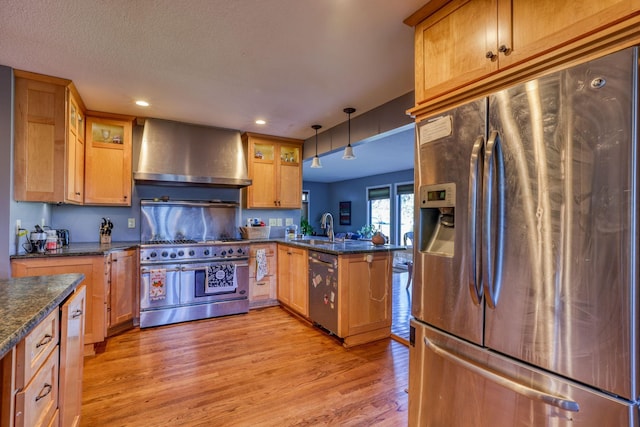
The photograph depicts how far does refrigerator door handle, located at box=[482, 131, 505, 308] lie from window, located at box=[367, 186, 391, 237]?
7119 millimetres

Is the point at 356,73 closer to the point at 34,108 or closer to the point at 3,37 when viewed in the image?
the point at 3,37

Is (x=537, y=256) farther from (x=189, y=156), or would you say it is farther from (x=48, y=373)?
(x=189, y=156)

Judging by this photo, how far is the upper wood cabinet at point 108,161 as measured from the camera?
133 inches

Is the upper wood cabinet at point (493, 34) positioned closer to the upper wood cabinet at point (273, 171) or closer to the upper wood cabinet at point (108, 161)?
the upper wood cabinet at point (273, 171)

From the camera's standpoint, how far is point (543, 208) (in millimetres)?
1117

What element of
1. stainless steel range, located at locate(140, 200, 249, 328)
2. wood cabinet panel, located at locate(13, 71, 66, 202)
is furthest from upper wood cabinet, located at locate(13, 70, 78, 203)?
stainless steel range, located at locate(140, 200, 249, 328)

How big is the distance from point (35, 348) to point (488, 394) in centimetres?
172

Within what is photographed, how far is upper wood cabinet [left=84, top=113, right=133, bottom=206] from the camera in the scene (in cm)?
339

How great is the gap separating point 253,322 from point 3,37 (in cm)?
308

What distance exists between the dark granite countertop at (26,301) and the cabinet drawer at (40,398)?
21 centimetres

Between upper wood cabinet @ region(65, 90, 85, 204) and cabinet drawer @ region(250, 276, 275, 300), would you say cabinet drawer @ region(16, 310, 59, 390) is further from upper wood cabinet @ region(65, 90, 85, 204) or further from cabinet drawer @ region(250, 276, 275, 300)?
cabinet drawer @ region(250, 276, 275, 300)

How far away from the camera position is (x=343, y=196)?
1003cm

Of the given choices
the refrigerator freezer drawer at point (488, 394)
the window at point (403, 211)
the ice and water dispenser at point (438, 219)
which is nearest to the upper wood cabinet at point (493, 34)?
the ice and water dispenser at point (438, 219)

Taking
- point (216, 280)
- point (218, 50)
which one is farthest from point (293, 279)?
point (218, 50)
